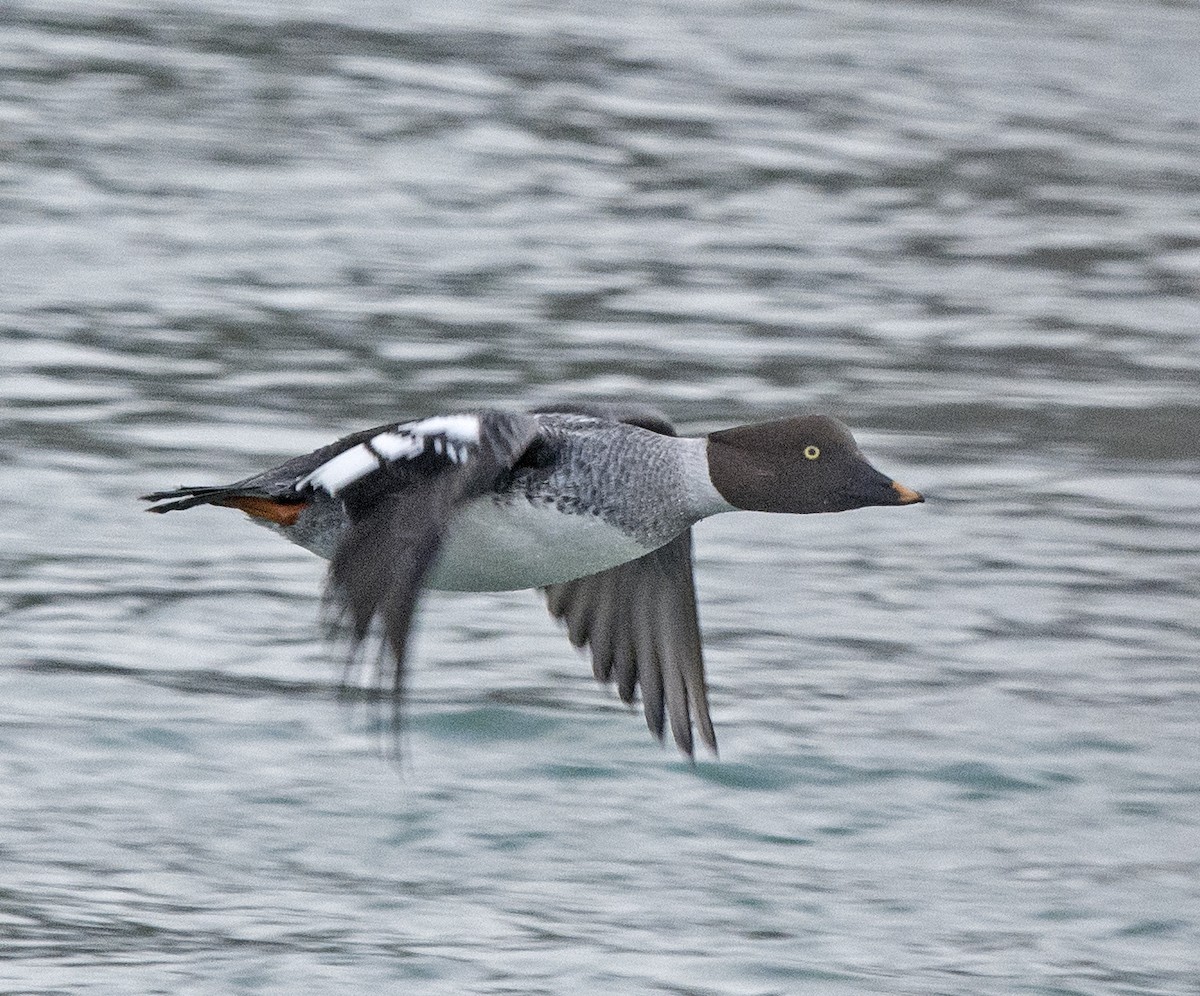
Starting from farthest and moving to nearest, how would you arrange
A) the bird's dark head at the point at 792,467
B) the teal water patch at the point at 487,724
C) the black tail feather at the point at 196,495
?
the teal water patch at the point at 487,724
the bird's dark head at the point at 792,467
the black tail feather at the point at 196,495

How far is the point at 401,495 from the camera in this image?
6.12 meters

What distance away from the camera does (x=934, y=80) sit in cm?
1844

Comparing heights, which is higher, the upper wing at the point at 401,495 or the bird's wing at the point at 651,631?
the upper wing at the point at 401,495

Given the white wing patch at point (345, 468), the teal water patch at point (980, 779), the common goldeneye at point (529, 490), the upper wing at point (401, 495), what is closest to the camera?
the upper wing at point (401, 495)

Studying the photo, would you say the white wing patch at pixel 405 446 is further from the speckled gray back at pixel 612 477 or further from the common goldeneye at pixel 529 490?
the speckled gray back at pixel 612 477

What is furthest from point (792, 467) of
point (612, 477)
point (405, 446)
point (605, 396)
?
point (605, 396)

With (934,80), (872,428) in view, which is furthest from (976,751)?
(934,80)

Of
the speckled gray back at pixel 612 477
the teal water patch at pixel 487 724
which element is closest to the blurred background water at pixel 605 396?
the teal water patch at pixel 487 724

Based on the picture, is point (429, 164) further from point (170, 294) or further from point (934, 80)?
point (934, 80)

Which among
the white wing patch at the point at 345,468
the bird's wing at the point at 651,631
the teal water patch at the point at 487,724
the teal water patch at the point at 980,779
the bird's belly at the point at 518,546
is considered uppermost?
the white wing patch at the point at 345,468

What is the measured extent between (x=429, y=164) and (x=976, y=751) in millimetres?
7786

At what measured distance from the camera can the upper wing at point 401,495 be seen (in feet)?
19.3

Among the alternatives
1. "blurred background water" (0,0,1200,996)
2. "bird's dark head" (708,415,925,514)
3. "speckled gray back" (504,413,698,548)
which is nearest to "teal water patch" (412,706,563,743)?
"blurred background water" (0,0,1200,996)

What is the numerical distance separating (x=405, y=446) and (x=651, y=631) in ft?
4.56
